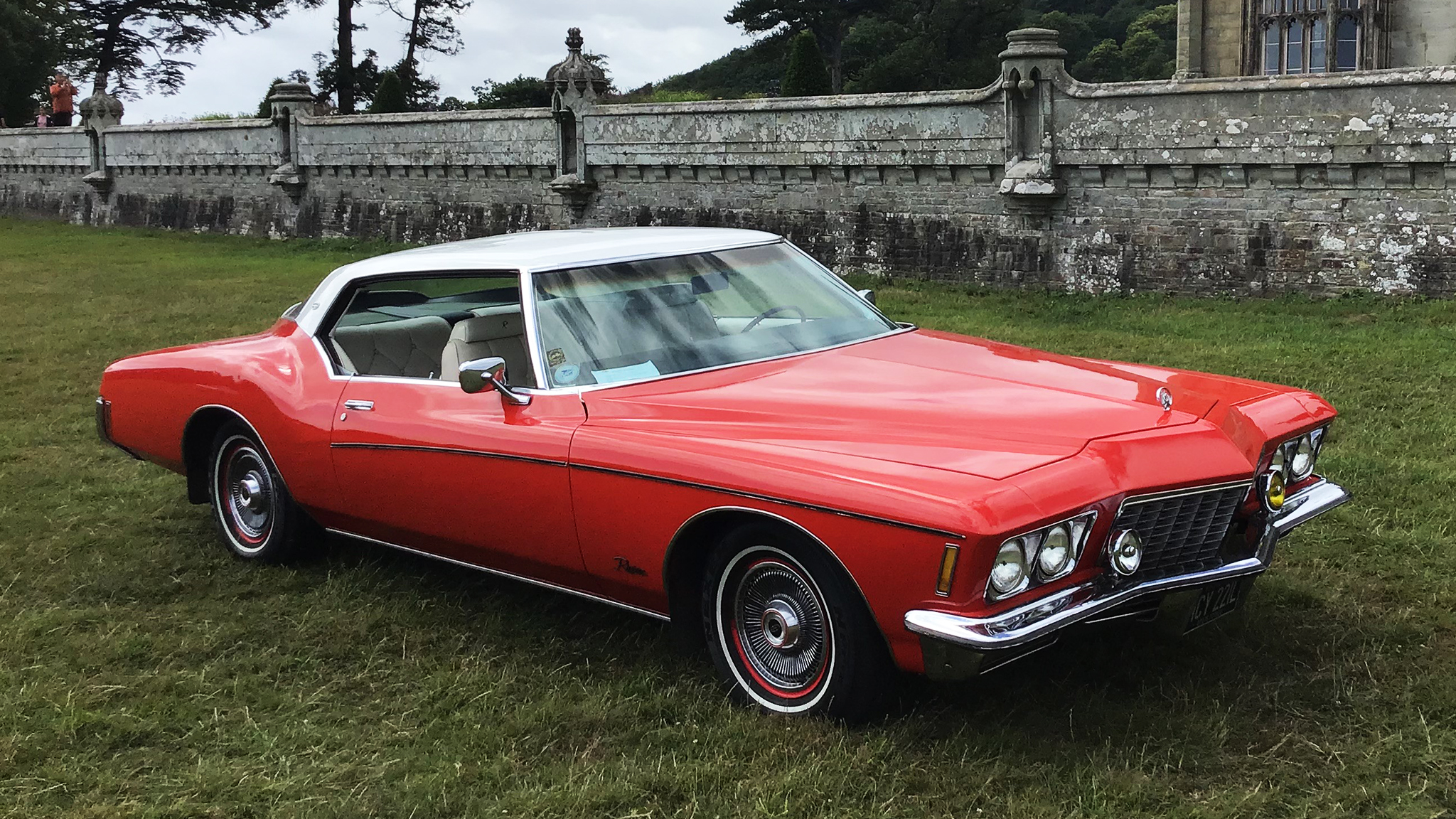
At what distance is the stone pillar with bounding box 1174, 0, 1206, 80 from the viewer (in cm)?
2298

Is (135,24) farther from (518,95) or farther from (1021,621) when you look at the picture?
(1021,621)

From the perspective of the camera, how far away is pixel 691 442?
13.4ft

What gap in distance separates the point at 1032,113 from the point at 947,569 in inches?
525

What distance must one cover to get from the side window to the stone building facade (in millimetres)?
18358

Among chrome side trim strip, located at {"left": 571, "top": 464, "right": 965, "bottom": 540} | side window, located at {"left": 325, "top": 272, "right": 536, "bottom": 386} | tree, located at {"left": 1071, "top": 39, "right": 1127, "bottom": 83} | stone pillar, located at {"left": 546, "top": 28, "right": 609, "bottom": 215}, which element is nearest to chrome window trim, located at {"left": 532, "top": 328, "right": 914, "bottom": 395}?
chrome side trim strip, located at {"left": 571, "top": 464, "right": 965, "bottom": 540}

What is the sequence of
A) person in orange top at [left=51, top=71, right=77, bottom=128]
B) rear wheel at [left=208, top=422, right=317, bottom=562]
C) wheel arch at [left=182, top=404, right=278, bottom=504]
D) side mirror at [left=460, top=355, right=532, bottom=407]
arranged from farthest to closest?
person in orange top at [left=51, top=71, right=77, bottom=128] → wheel arch at [left=182, top=404, right=278, bottom=504] → rear wheel at [left=208, top=422, right=317, bottom=562] → side mirror at [left=460, top=355, right=532, bottom=407]

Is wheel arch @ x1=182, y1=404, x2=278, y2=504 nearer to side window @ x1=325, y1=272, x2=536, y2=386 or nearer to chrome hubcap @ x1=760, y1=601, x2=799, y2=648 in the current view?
side window @ x1=325, y1=272, x2=536, y2=386

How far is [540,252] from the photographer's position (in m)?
5.02

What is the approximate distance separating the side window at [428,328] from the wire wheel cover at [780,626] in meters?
1.47

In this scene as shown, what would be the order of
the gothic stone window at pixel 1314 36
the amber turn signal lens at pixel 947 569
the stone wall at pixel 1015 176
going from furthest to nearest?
the gothic stone window at pixel 1314 36 → the stone wall at pixel 1015 176 → the amber turn signal lens at pixel 947 569

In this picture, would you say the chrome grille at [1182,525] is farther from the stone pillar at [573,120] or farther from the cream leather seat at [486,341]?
the stone pillar at [573,120]

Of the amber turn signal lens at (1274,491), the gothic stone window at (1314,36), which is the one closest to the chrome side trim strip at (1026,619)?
the amber turn signal lens at (1274,491)

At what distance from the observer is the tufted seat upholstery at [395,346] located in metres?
5.74

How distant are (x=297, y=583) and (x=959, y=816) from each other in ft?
10.5
